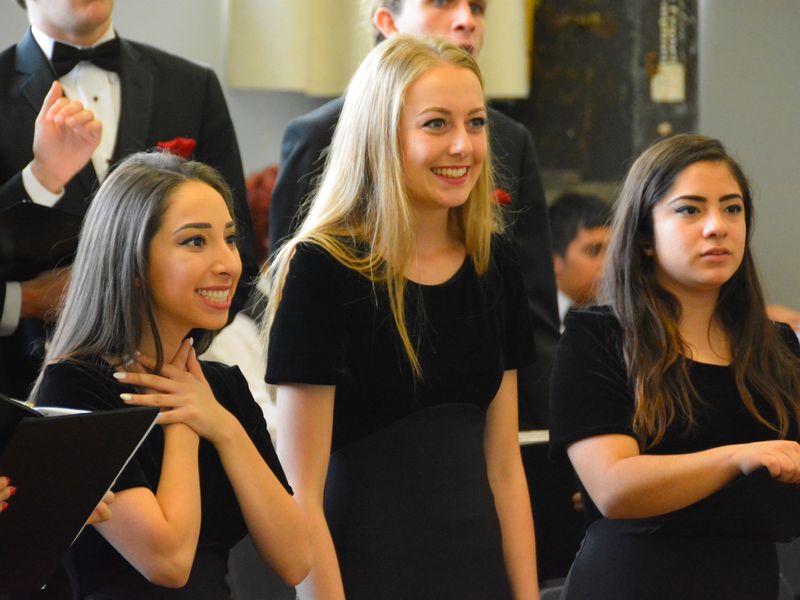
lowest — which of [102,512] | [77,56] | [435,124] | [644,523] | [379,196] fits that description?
[644,523]

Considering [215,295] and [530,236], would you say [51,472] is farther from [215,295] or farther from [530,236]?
[530,236]

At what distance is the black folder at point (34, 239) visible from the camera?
79.0 inches

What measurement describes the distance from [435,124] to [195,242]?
0.43 metres

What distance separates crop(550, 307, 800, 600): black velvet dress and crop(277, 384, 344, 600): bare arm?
0.42 meters

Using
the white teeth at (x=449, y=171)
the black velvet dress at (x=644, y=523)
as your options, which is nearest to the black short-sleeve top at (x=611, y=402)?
the black velvet dress at (x=644, y=523)

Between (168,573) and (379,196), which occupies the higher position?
(379,196)

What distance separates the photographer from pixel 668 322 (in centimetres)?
219

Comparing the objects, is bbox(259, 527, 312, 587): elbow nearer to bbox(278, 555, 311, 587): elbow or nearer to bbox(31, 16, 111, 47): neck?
bbox(278, 555, 311, 587): elbow

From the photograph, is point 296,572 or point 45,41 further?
point 45,41

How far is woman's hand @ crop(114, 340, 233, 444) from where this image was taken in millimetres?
1751

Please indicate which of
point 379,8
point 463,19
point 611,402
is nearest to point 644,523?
point 611,402

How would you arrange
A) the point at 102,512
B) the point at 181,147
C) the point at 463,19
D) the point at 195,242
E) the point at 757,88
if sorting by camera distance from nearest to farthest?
the point at 102,512
the point at 195,242
the point at 181,147
the point at 463,19
the point at 757,88

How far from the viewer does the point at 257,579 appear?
2314mm

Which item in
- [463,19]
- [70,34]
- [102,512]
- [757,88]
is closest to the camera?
[102,512]
